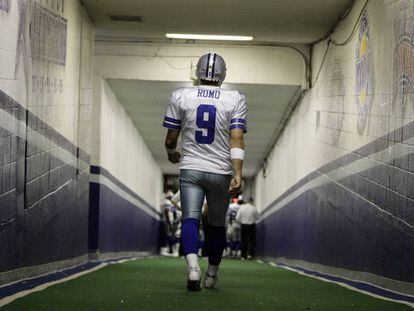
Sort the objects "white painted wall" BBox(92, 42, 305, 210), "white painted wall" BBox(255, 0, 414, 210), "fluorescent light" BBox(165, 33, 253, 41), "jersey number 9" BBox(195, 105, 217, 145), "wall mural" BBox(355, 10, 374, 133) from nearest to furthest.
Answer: "jersey number 9" BBox(195, 105, 217, 145), "white painted wall" BBox(255, 0, 414, 210), "wall mural" BBox(355, 10, 374, 133), "fluorescent light" BBox(165, 33, 253, 41), "white painted wall" BBox(92, 42, 305, 210)

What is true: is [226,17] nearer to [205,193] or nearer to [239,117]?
[239,117]

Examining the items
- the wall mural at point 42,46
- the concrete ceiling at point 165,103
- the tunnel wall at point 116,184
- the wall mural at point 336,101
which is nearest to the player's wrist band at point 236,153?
the wall mural at point 42,46

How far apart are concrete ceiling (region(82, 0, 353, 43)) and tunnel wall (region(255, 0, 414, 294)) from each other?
12.3 inches

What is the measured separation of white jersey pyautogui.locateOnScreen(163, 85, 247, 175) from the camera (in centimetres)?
516

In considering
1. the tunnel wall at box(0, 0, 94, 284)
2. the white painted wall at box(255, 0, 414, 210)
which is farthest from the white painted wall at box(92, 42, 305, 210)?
the tunnel wall at box(0, 0, 94, 284)

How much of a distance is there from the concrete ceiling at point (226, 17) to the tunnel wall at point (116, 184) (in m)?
1.51

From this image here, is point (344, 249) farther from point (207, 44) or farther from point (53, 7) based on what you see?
point (207, 44)

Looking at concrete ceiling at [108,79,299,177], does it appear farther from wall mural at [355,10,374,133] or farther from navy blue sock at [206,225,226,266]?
navy blue sock at [206,225,226,266]

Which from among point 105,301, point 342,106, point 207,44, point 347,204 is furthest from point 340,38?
point 105,301

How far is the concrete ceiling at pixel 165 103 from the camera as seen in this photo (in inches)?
474

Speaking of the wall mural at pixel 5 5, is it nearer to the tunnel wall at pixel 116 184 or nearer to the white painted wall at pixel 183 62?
the tunnel wall at pixel 116 184

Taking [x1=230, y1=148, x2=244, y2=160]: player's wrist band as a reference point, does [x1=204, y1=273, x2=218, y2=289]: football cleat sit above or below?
below

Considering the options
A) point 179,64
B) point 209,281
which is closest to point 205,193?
point 209,281

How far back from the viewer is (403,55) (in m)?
5.66
